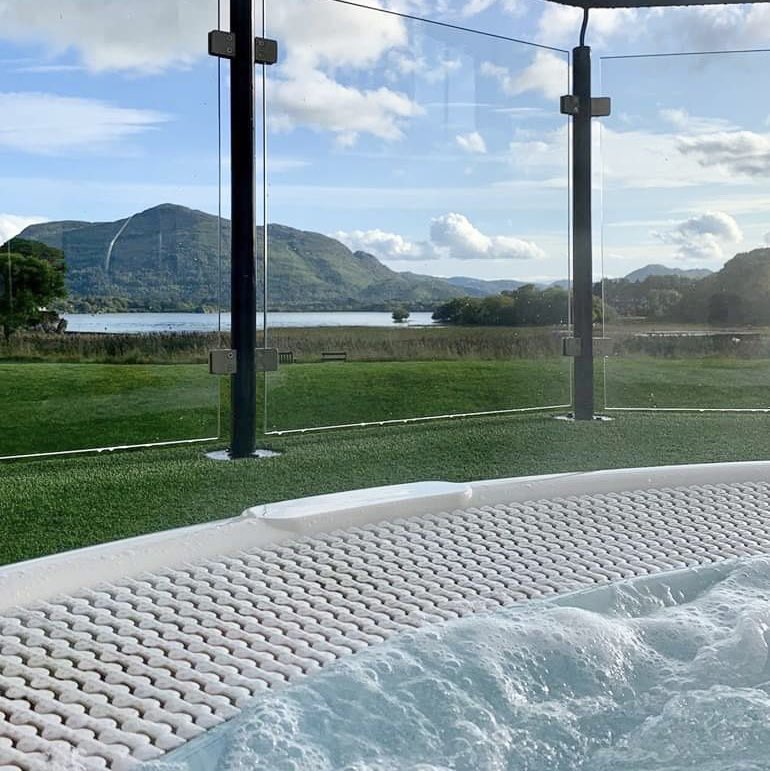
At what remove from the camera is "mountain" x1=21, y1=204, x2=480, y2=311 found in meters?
Answer: 3.93

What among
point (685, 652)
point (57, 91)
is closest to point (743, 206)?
point (57, 91)

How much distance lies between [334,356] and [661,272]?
1.86m

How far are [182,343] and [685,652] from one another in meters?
2.65

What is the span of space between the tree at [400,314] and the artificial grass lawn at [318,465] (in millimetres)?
506

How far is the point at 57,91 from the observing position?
149 inches

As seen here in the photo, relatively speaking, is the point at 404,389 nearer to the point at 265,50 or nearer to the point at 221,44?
the point at 265,50

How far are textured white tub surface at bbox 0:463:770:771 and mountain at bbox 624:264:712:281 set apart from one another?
7.53 ft

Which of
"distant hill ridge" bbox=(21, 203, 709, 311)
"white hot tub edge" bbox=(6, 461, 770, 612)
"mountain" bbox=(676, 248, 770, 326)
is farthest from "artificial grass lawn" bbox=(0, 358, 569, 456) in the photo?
"white hot tub edge" bbox=(6, 461, 770, 612)

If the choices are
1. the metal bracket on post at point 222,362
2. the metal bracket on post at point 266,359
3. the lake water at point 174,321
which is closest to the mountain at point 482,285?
the lake water at point 174,321

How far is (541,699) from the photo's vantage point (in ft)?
5.95

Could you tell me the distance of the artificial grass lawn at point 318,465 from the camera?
3.13 metres

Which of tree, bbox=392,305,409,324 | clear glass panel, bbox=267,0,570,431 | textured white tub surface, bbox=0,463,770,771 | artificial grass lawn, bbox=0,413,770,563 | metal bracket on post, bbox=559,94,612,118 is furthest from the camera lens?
metal bracket on post, bbox=559,94,612,118

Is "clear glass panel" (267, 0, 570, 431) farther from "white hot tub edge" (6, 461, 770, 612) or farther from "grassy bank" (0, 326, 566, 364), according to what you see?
"white hot tub edge" (6, 461, 770, 612)

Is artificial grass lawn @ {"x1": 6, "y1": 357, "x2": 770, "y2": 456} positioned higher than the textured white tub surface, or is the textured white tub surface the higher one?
artificial grass lawn @ {"x1": 6, "y1": 357, "x2": 770, "y2": 456}
